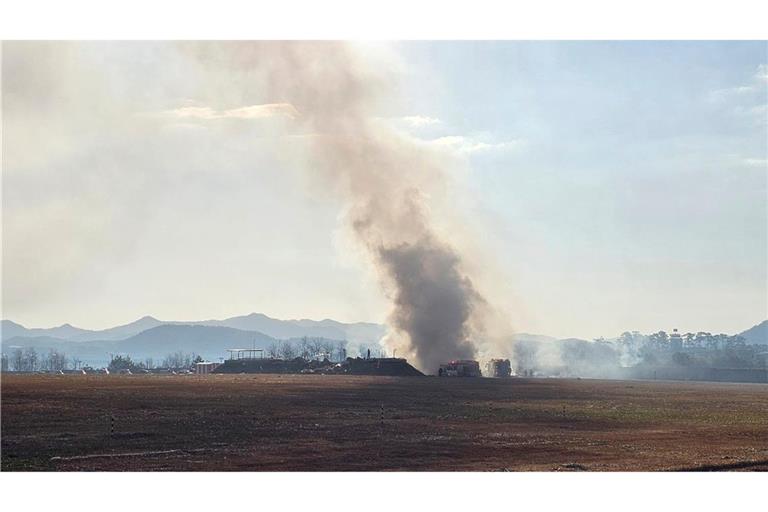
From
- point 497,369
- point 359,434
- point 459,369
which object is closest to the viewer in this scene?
point 359,434

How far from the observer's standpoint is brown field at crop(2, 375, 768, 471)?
158ft

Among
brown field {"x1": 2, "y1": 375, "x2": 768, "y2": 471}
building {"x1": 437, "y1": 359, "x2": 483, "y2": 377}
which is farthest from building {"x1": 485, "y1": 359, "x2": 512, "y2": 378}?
brown field {"x1": 2, "y1": 375, "x2": 768, "y2": 471}

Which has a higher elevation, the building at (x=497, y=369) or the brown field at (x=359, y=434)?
the building at (x=497, y=369)

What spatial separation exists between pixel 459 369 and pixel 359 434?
11824 cm

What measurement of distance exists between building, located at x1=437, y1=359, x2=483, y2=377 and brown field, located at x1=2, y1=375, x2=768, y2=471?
A: 76.9 meters

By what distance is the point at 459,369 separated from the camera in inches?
6964

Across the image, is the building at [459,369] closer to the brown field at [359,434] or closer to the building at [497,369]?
the building at [497,369]

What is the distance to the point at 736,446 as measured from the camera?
2318 inches

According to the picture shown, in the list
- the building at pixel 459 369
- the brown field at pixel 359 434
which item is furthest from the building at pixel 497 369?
the brown field at pixel 359 434

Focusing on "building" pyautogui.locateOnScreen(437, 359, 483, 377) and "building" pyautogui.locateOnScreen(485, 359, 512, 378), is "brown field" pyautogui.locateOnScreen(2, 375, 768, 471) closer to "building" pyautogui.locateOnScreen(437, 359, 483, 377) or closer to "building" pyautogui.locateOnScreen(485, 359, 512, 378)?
"building" pyautogui.locateOnScreen(437, 359, 483, 377)

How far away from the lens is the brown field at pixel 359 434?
158 ft

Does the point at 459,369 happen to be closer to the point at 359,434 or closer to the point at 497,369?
the point at 497,369

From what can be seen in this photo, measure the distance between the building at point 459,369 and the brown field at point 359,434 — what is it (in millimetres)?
76883

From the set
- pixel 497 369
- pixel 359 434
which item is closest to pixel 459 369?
pixel 497 369
